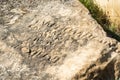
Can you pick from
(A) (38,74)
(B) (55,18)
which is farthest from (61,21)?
(A) (38,74)

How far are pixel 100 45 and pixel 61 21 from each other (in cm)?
38

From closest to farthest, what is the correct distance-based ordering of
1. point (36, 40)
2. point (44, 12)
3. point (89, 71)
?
point (89, 71), point (36, 40), point (44, 12)

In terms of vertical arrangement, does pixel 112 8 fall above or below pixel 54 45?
below

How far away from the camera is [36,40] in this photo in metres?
2.90

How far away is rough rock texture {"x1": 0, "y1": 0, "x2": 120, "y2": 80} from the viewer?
2.71 m

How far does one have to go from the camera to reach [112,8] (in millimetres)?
3988

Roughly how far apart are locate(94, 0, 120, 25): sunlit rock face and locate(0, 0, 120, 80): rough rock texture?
85 cm

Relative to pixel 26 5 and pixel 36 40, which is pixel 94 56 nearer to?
pixel 36 40

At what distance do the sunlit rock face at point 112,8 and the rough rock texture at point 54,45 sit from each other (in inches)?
33.4

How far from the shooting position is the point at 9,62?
2787 millimetres

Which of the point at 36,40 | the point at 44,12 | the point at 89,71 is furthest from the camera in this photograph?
the point at 44,12

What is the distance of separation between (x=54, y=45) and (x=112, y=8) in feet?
4.23

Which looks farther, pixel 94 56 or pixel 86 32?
pixel 86 32

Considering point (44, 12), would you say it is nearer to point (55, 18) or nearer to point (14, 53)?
point (55, 18)
